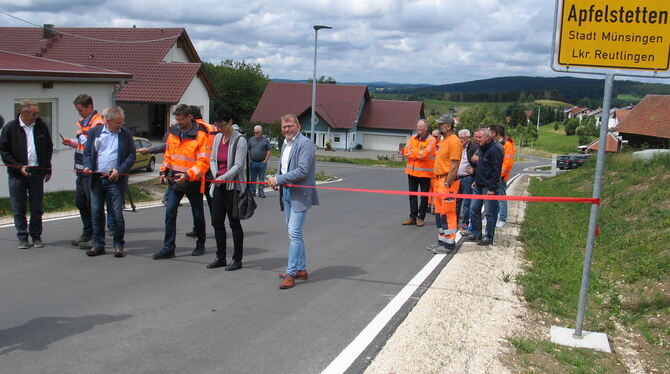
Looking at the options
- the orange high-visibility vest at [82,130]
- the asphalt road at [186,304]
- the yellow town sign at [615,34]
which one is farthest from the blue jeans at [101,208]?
the yellow town sign at [615,34]

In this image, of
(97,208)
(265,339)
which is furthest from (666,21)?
(97,208)

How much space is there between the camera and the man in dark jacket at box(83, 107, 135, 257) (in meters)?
8.28

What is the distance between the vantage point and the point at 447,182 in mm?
9164

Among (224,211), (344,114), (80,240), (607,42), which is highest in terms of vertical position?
(344,114)

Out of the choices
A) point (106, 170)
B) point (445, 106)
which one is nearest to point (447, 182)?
point (106, 170)

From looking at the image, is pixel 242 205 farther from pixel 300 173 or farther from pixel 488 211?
pixel 488 211

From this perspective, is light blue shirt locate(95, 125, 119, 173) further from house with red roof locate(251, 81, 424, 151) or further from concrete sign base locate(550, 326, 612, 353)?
house with red roof locate(251, 81, 424, 151)

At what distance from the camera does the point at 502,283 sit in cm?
770

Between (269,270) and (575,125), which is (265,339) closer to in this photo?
(269,270)

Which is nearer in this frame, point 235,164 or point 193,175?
A: point 235,164

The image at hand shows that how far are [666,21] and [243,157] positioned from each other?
4.54m

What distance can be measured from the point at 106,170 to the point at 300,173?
2868 mm

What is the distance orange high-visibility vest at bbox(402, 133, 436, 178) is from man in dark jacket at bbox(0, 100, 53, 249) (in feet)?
19.4

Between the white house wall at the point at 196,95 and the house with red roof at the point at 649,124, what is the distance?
3083cm
